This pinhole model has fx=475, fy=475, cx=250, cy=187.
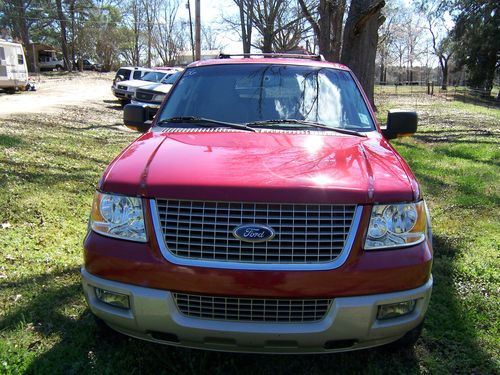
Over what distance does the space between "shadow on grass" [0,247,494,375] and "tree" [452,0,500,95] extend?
1632 inches

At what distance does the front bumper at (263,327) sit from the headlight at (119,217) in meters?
0.26

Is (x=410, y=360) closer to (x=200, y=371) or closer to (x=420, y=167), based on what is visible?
(x=200, y=371)

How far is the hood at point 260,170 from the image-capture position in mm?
2398

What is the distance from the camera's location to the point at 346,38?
11539mm

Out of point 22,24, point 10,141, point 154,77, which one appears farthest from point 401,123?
point 22,24

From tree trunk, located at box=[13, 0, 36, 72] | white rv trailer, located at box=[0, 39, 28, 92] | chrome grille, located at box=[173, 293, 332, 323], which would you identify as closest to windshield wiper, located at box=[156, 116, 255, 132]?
chrome grille, located at box=[173, 293, 332, 323]

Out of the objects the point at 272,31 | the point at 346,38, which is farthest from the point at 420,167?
the point at 272,31

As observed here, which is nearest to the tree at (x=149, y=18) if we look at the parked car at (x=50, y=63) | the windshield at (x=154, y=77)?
the parked car at (x=50, y=63)

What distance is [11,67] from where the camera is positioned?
2256 centimetres

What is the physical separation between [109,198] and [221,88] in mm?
1743

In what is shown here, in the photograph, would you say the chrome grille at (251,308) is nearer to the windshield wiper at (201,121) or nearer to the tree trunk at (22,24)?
the windshield wiper at (201,121)

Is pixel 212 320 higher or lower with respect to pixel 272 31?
lower

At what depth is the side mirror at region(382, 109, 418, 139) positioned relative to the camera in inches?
162

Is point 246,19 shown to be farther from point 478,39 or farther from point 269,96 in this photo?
point 269,96
